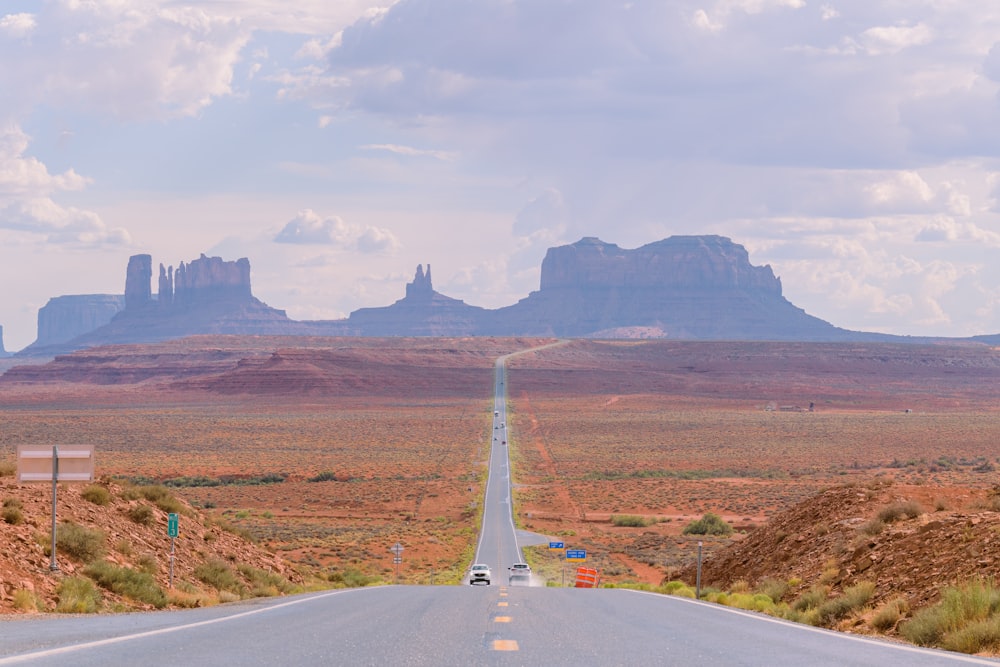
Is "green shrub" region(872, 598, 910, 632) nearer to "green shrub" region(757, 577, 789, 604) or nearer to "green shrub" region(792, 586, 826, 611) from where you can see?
"green shrub" region(792, 586, 826, 611)

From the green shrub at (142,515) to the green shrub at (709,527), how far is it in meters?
30.2

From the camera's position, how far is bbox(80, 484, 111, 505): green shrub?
20734mm

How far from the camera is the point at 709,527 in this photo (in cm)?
4734

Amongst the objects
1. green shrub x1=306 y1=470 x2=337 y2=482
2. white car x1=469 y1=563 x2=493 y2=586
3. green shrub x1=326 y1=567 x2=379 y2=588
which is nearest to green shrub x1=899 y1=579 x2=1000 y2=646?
green shrub x1=326 y1=567 x2=379 y2=588

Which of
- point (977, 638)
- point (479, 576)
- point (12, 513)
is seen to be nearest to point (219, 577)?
point (12, 513)

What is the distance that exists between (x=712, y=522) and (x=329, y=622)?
38.1 metres

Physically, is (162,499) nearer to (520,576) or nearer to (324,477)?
(520,576)

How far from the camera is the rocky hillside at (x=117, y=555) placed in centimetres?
1506

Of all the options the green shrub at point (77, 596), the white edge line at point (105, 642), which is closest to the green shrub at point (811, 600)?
the white edge line at point (105, 642)

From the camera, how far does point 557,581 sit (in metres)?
36.3

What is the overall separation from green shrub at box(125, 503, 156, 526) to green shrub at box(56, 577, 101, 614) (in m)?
5.42

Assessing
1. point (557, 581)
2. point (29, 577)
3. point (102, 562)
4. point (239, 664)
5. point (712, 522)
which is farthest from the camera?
point (712, 522)

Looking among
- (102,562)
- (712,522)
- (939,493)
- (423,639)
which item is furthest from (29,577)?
(712,522)

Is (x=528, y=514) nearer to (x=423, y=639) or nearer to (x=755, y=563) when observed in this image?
(x=755, y=563)
